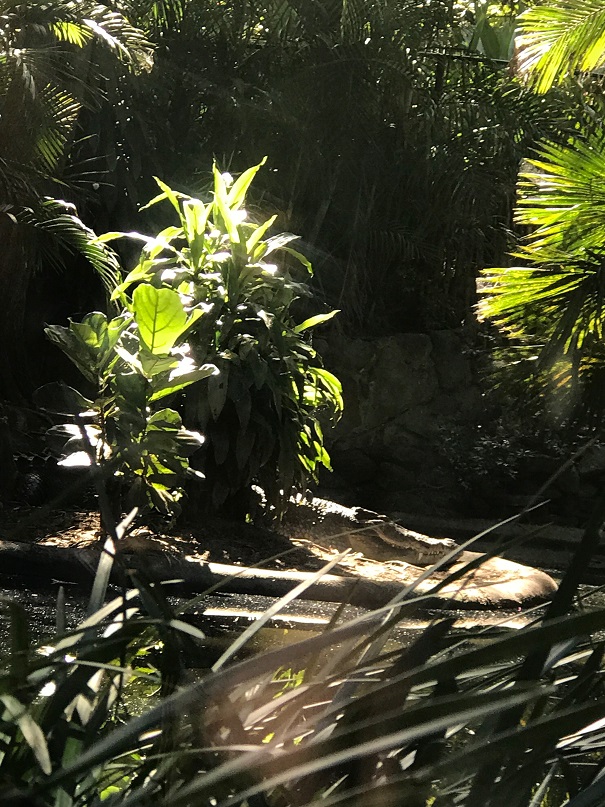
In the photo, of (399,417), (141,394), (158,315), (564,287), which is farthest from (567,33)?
(399,417)

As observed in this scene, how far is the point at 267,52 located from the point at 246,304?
665 cm

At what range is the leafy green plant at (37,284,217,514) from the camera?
4.72 meters

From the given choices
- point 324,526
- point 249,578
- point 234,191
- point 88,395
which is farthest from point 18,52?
point 249,578

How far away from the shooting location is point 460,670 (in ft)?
2.48

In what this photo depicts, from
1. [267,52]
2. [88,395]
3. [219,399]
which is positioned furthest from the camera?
[267,52]

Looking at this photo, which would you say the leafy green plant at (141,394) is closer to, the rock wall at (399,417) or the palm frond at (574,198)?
the palm frond at (574,198)

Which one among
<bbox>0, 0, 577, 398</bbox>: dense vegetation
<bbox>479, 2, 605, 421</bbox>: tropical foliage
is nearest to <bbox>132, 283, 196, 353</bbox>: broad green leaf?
<bbox>479, 2, 605, 421</bbox>: tropical foliage

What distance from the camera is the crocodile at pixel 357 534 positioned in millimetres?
6152

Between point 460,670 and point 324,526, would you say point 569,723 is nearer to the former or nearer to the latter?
point 460,670

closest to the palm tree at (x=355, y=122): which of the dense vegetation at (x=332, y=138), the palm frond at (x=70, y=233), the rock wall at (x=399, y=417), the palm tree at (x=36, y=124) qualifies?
the dense vegetation at (x=332, y=138)

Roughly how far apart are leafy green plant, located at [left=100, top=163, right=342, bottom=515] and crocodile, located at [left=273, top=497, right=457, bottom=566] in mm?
504

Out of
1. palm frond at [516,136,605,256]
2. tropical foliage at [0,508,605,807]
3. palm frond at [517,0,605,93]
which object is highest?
palm frond at [517,0,605,93]

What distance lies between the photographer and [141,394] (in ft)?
15.7

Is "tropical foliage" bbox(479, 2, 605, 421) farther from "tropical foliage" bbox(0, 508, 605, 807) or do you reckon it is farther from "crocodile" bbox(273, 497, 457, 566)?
"tropical foliage" bbox(0, 508, 605, 807)
